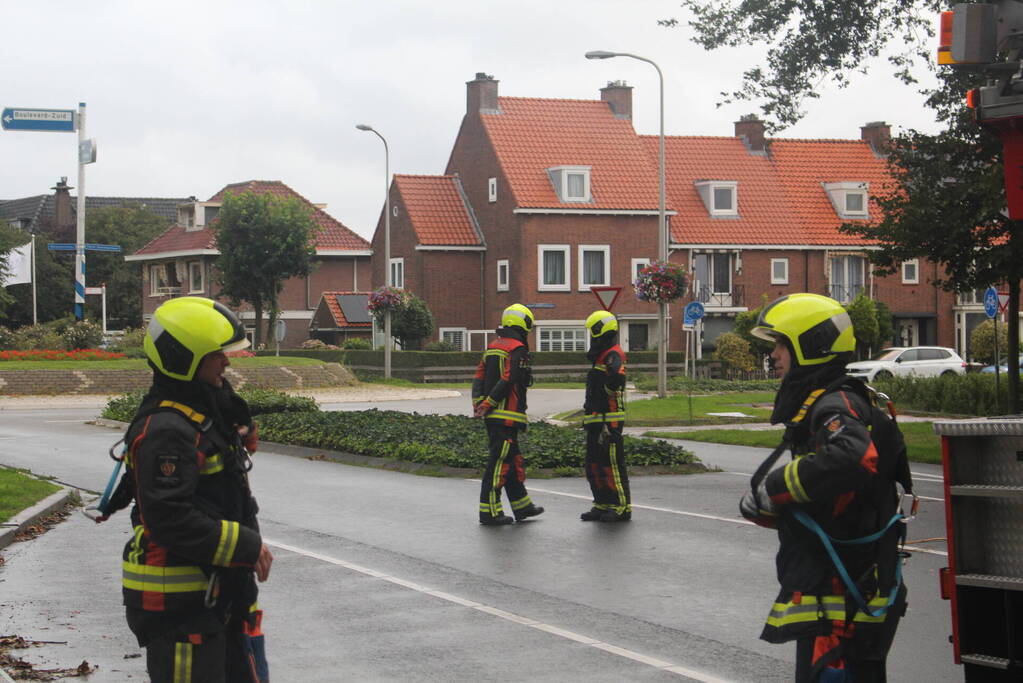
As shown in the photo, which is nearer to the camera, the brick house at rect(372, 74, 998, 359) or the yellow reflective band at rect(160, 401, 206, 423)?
the yellow reflective band at rect(160, 401, 206, 423)

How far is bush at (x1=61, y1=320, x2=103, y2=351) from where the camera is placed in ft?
137

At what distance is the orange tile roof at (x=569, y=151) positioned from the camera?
176 ft

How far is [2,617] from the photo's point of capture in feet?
27.4

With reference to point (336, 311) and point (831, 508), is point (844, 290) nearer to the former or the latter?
point (336, 311)

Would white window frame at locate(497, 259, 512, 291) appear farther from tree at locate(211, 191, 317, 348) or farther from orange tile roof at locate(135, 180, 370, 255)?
orange tile roof at locate(135, 180, 370, 255)

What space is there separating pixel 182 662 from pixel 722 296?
51.8 metres

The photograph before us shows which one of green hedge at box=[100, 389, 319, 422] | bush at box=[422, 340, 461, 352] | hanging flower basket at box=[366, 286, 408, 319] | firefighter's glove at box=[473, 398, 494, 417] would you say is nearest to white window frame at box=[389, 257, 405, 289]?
bush at box=[422, 340, 461, 352]

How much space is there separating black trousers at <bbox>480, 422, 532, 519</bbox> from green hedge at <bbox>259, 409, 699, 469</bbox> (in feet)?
14.4

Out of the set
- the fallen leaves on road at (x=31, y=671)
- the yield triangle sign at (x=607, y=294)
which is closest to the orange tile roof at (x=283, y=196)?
the yield triangle sign at (x=607, y=294)

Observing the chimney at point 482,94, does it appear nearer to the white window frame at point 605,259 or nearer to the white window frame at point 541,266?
the white window frame at point 541,266

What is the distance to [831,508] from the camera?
4648 mm

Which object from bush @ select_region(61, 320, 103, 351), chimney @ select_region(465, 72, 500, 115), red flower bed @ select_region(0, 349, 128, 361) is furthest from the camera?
chimney @ select_region(465, 72, 500, 115)

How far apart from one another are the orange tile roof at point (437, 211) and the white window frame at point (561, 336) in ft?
17.3

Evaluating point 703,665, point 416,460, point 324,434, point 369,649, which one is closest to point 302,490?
point 416,460
